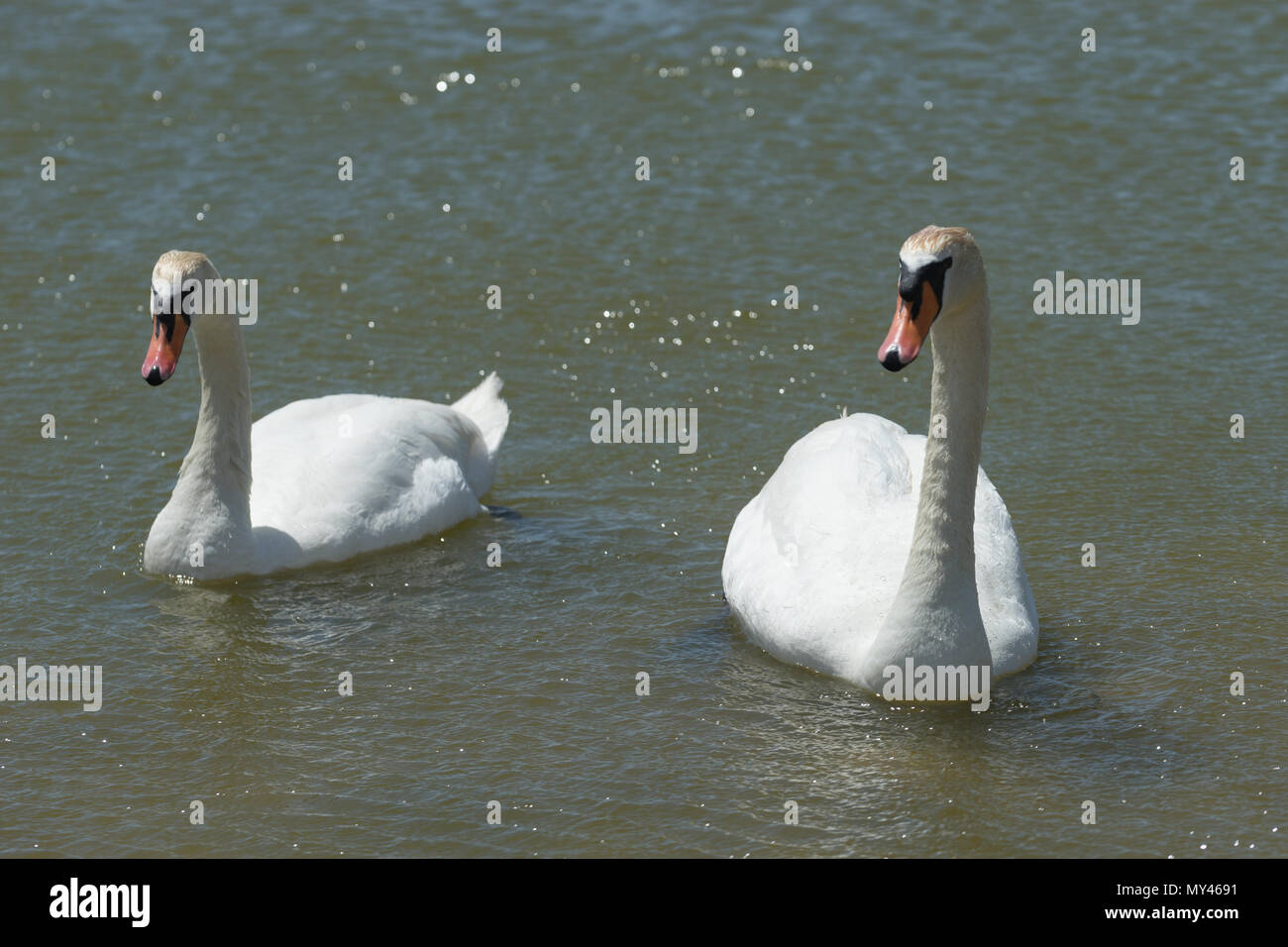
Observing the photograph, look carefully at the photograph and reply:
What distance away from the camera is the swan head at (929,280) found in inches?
306

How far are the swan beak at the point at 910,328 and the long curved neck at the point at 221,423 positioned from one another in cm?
375

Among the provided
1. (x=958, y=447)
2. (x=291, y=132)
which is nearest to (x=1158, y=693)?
(x=958, y=447)

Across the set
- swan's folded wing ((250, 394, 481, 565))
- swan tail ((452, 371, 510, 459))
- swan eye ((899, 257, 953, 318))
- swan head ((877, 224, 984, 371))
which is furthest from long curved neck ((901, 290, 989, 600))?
swan tail ((452, 371, 510, 459))

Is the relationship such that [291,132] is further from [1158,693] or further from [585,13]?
[1158,693]

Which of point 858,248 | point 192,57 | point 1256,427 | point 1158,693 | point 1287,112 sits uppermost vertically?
point 192,57

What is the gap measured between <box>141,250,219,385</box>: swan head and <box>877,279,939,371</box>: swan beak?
361 centimetres

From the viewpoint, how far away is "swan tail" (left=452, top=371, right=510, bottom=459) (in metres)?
11.3

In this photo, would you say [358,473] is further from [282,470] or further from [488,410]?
[488,410]

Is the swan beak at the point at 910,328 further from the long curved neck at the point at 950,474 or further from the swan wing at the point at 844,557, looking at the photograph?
the swan wing at the point at 844,557

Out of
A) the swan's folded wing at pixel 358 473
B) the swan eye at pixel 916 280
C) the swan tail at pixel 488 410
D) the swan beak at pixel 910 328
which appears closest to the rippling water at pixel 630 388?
the swan's folded wing at pixel 358 473

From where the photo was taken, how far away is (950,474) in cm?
833

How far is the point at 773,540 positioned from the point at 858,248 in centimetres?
540

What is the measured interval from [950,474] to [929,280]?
0.90 m

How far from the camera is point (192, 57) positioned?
688 inches
